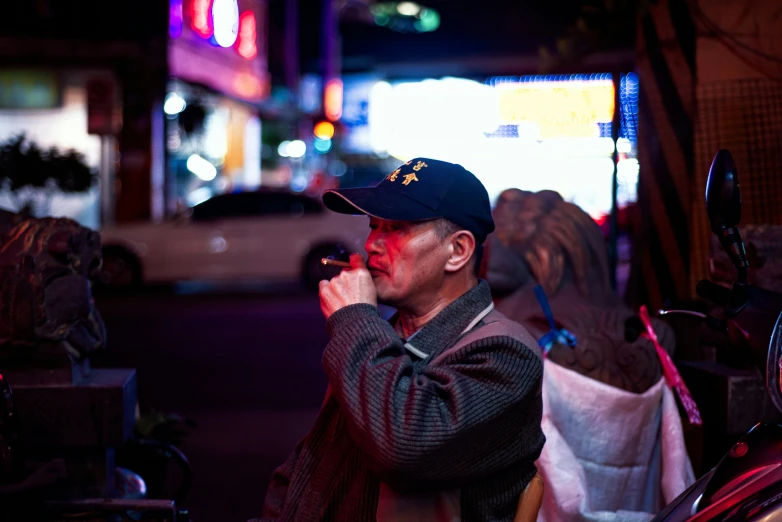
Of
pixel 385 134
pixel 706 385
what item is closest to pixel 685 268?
pixel 706 385

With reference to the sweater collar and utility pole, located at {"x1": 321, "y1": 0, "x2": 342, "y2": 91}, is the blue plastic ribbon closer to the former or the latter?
the sweater collar

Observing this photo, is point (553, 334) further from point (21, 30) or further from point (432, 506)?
point (21, 30)

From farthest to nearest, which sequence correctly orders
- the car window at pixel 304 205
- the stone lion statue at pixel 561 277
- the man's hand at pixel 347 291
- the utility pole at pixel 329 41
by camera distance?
the utility pole at pixel 329 41 < the car window at pixel 304 205 < the stone lion statue at pixel 561 277 < the man's hand at pixel 347 291

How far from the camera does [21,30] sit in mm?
18297

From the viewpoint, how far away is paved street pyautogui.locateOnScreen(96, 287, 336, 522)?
5.93 meters

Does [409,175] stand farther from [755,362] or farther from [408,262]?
[755,362]

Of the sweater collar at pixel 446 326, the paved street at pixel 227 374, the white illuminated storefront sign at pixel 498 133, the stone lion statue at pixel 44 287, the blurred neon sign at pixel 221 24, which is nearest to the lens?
the sweater collar at pixel 446 326

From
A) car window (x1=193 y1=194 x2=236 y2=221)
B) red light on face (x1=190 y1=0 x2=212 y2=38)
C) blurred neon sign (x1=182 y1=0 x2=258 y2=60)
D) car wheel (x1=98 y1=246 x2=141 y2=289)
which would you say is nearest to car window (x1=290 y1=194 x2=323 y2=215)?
car window (x1=193 y1=194 x2=236 y2=221)

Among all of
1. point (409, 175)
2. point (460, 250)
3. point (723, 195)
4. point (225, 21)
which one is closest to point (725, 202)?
point (723, 195)

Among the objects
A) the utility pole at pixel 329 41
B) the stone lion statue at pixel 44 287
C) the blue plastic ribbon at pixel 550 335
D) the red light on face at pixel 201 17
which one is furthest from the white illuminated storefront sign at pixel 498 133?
the stone lion statue at pixel 44 287

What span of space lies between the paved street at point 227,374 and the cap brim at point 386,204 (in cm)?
328

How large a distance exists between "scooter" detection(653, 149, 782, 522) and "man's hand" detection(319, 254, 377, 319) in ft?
2.64

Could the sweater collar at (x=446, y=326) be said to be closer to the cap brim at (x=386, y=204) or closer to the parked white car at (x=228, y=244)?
the cap brim at (x=386, y=204)

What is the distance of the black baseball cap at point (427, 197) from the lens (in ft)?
7.31
